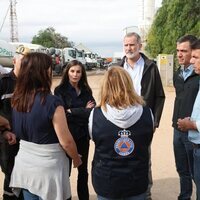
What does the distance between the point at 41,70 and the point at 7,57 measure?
2416 centimetres

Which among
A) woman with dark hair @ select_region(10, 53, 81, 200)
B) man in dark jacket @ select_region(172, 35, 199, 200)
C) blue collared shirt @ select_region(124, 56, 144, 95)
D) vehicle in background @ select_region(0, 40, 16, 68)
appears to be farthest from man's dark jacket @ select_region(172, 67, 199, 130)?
vehicle in background @ select_region(0, 40, 16, 68)

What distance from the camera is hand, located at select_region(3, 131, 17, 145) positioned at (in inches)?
138

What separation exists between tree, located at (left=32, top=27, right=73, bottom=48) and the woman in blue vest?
64.5m

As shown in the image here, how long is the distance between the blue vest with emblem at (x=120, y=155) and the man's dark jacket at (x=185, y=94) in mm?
1243

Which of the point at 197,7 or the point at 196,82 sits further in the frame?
the point at 197,7

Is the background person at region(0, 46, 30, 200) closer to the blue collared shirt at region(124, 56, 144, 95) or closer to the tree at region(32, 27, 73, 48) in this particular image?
the blue collared shirt at region(124, 56, 144, 95)

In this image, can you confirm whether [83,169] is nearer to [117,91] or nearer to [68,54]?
[117,91]

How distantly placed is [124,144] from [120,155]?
0.09 m

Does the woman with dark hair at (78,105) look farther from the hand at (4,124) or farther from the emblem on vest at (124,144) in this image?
the emblem on vest at (124,144)

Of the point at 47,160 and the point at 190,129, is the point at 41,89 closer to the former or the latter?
the point at 47,160

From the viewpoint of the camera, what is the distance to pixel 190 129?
340 centimetres

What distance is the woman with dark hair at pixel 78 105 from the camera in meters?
4.00

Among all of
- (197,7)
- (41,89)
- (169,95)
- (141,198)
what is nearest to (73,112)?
(41,89)

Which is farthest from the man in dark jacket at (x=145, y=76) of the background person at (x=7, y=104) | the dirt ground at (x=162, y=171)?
the background person at (x=7, y=104)
